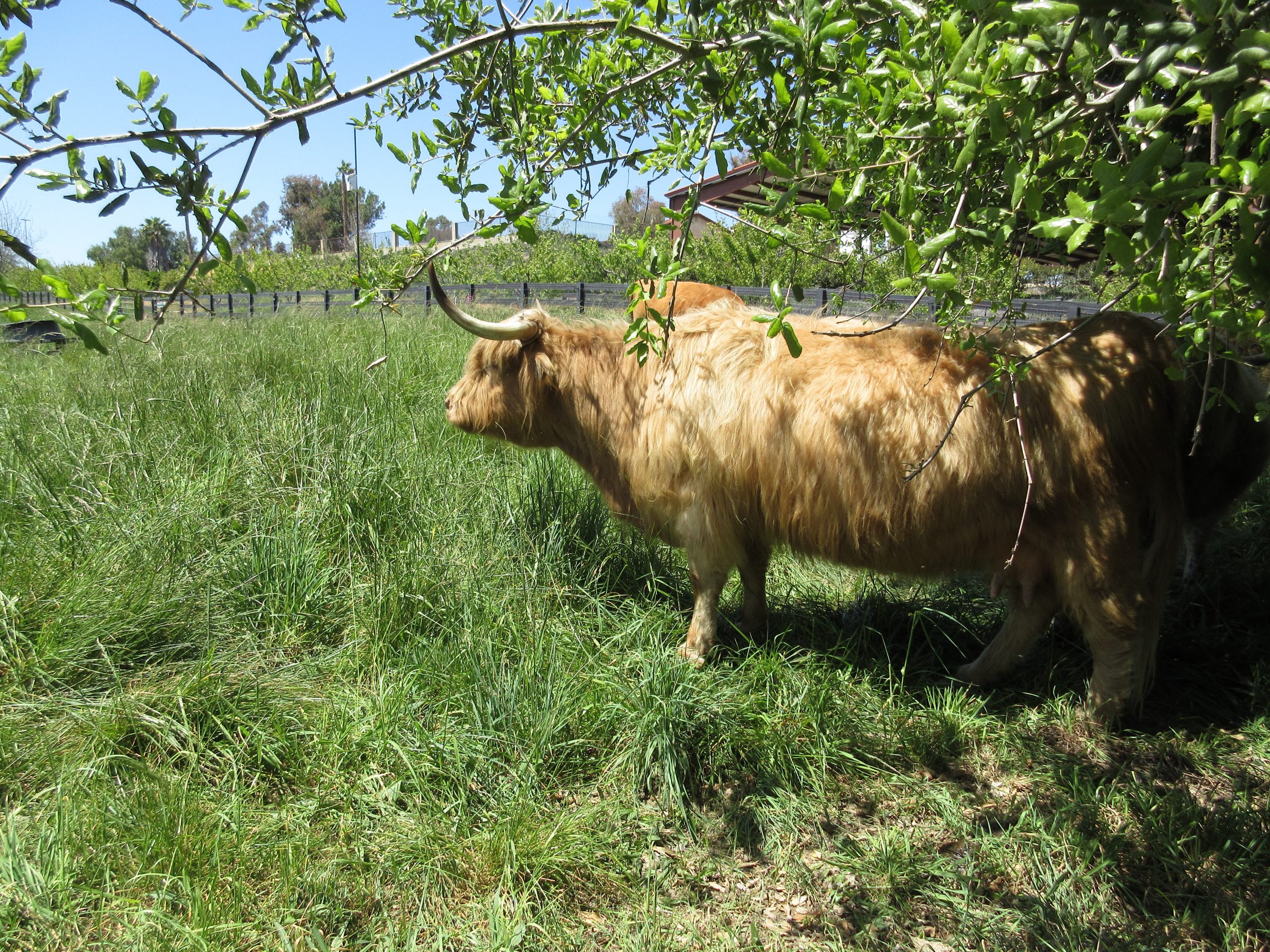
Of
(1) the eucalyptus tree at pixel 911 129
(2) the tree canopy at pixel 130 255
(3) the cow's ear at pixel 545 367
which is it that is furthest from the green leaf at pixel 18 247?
(2) the tree canopy at pixel 130 255

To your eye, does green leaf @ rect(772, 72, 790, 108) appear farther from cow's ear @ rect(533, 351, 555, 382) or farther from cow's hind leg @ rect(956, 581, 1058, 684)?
cow's ear @ rect(533, 351, 555, 382)

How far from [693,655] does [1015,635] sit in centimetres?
145

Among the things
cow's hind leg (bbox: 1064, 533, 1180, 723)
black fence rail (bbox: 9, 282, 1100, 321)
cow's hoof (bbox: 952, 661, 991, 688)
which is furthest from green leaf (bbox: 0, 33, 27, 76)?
black fence rail (bbox: 9, 282, 1100, 321)

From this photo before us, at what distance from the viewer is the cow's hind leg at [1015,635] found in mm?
3490

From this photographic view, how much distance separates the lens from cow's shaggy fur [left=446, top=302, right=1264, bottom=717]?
10.1 feet

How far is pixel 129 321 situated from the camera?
30.8 ft

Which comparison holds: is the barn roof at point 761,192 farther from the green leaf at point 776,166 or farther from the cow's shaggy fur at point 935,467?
the cow's shaggy fur at point 935,467

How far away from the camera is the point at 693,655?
150 inches

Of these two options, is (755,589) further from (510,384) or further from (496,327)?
(496,327)

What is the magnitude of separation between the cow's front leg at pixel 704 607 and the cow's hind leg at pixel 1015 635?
1.19 meters

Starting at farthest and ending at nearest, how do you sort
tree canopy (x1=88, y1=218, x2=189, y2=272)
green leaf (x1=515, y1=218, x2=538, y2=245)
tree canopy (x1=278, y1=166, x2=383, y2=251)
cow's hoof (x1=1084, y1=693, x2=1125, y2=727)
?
tree canopy (x1=278, y1=166, x2=383, y2=251), tree canopy (x1=88, y1=218, x2=189, y2=272), cow's hoof (x1=1084, y1=693, x2=1125, y2=727), green leaf (x1=515, y1=218, x2=538, y2=245)

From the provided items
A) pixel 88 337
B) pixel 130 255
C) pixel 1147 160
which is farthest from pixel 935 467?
pixel 130 255

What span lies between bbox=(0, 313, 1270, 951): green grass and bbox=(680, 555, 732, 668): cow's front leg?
13 centimetres

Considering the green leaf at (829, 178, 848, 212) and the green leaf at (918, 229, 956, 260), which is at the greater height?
the green leaf at (829, 178, 848, 212)
